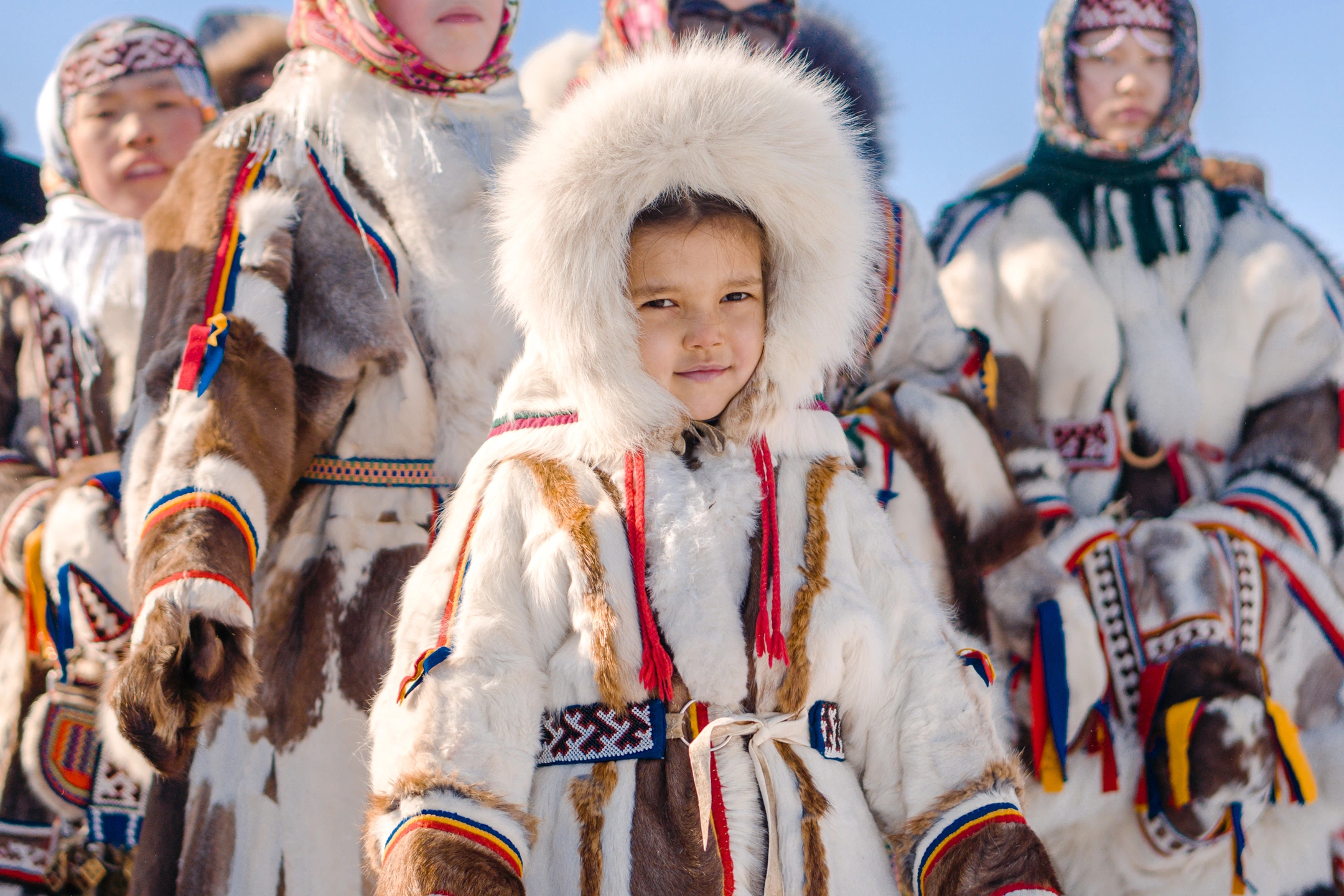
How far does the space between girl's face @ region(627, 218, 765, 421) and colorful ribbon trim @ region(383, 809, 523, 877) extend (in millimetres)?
636

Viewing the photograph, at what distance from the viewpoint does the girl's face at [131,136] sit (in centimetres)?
291

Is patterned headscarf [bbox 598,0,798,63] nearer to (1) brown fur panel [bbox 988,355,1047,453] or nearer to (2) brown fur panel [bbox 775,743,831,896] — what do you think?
(1) brown fur panel [bbox 988,355,1047,453]

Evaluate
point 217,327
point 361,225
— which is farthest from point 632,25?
point 217,327

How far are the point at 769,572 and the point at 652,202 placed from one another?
54cm

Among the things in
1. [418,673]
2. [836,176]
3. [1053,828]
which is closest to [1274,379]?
[1053,828]

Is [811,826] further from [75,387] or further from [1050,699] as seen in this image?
[75,387]

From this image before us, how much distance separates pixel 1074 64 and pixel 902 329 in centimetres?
107

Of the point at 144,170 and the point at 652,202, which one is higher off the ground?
the point at 144,170

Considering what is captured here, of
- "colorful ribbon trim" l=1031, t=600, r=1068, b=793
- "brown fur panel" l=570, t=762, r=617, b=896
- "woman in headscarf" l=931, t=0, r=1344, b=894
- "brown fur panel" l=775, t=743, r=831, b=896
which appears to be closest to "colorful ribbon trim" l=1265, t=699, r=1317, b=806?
"woman in headscarf" l=931, t=0, r=1344, b=894

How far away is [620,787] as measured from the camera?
1488 millimetres

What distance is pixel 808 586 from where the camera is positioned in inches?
63.0

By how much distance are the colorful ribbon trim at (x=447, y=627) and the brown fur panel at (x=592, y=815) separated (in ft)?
0.77

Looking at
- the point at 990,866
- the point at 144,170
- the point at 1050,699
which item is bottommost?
the point at 990,866

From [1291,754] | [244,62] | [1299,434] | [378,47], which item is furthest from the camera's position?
[244,62]
